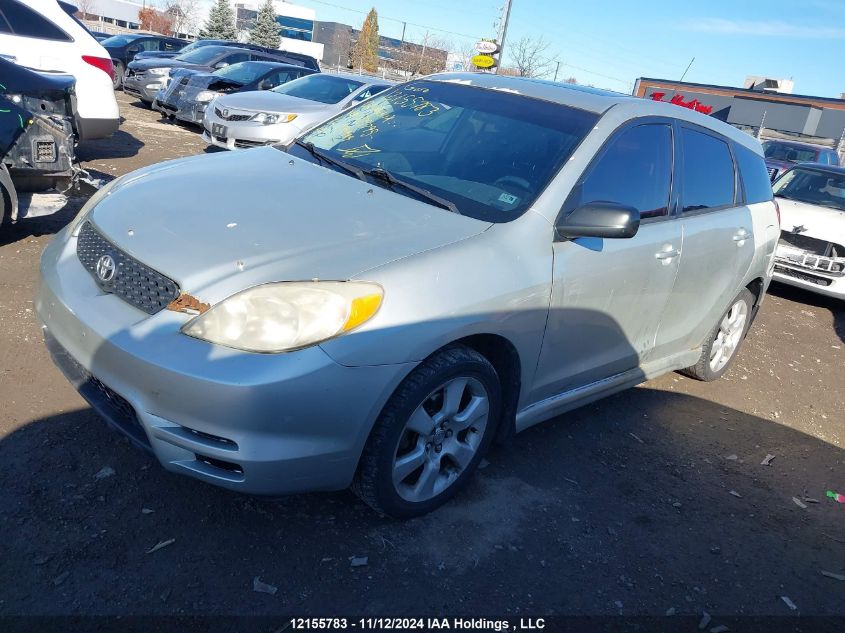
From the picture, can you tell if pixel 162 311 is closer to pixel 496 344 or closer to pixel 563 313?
pixel 496 344

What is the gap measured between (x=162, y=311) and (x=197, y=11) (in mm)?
82552

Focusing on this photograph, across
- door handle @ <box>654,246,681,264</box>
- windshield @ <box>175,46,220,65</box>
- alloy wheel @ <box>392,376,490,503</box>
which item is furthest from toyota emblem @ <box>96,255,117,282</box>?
windshield @ <box>175,46,220,65</box>

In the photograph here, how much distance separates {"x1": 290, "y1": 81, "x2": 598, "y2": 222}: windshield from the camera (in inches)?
125

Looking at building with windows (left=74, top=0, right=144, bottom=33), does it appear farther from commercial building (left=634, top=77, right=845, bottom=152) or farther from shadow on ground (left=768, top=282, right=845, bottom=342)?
shadow on ground (left=768, top=282, right=845, bottom=342)

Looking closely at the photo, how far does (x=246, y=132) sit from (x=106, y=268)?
7609 mm

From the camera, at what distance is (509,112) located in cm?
358

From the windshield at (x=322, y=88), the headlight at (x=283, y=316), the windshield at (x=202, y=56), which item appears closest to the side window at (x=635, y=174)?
the headlight at (x=283, y=316)

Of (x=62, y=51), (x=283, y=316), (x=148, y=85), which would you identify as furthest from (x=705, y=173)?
(x=148, y=85)

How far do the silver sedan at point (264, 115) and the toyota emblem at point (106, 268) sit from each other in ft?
23.1

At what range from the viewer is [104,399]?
8.64 feet

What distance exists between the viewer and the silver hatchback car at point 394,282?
7.70 ft

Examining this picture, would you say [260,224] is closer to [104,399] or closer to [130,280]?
[130,280]

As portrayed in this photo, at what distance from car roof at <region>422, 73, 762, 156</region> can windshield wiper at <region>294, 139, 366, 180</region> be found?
0.91 metres

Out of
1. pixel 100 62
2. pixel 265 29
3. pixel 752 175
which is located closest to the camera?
pixel 752 175
